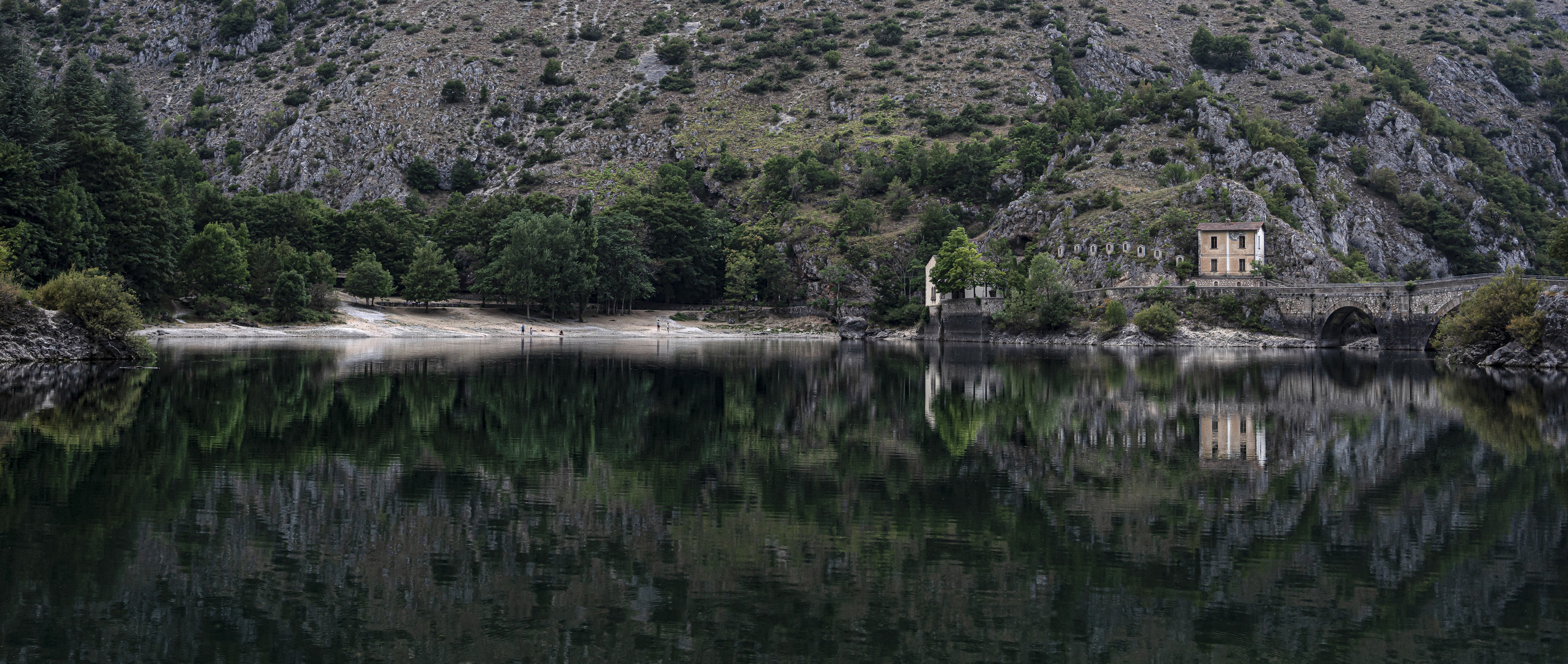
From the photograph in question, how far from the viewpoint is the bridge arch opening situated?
296 feet

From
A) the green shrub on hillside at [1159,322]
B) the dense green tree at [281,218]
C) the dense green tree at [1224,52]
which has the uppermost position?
the dense green tree at [1224,52]

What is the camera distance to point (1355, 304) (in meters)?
87.8

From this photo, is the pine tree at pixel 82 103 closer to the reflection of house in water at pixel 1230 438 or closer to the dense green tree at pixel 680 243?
the dense green tree at pixel 680 243

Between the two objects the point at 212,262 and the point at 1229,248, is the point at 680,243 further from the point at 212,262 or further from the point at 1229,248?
the point at 1229,248

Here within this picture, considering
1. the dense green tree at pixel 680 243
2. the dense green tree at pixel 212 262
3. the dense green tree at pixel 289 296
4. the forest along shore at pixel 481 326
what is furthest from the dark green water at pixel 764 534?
the dense green tree at pixel 680 243

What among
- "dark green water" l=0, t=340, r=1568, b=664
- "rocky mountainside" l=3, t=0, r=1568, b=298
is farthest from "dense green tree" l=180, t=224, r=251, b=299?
"rocky mountainside" l=3, t=0, r=1568, b=298

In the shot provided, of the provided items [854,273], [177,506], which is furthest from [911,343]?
[177,506]

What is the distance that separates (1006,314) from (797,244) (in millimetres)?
38162

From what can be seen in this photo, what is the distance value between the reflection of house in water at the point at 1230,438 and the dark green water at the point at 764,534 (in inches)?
7.5

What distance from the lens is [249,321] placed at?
8562cm

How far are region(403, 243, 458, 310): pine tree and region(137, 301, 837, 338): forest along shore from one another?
2.36 meters

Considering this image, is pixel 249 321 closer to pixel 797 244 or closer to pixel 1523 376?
pixel 797 244

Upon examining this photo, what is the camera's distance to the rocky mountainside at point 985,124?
12662cm

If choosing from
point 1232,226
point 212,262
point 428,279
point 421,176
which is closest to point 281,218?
point 428,279
